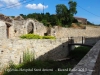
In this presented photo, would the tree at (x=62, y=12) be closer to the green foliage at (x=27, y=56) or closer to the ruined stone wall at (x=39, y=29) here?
the ruined stone wall at (x=39, y=29)

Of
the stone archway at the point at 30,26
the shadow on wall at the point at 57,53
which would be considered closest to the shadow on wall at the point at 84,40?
the shadow on wall at the point at 57,53

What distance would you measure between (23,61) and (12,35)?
290 inches

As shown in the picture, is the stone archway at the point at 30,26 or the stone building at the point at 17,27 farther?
the stone archway at the point at 30,26

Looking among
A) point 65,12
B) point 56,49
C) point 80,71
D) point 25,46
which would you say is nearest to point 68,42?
point 56,49

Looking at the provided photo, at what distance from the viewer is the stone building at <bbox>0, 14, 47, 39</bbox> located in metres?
15.9

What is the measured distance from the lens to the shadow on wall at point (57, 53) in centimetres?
1256

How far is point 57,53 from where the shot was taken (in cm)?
1373

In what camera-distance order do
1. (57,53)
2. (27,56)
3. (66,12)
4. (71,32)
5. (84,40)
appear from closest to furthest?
(27,56) < (57,53) < (84,40) < (71,32) < (66,12)

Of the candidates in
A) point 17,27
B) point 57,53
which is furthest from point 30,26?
point 57,53

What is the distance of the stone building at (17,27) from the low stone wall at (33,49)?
3.01m

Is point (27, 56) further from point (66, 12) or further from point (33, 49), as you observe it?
point (66, 12)

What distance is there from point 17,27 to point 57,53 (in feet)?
23.5

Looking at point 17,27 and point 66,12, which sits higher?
point 66,12

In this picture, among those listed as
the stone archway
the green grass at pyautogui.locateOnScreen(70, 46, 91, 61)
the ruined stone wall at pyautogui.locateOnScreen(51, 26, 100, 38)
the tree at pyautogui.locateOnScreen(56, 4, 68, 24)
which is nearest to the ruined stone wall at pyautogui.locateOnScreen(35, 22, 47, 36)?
the stone archway
